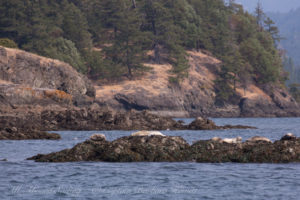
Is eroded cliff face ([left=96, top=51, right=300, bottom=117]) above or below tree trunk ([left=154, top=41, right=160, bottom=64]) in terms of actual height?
below

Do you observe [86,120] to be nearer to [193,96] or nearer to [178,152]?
→ [178,152]

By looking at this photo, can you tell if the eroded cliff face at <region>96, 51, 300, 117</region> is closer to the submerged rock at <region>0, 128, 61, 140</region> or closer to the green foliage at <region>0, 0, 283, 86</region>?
the green foliage at <region>0, 0, 283, 86</region>

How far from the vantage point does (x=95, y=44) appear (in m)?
91.9

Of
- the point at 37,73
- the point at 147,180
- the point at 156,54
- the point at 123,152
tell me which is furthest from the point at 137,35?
the point at 147,180

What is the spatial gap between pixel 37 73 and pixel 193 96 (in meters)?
33.6

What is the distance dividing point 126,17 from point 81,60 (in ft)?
42.0

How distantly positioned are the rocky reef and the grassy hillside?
5253 centimetres

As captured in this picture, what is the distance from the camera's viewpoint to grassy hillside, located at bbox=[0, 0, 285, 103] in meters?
78.5

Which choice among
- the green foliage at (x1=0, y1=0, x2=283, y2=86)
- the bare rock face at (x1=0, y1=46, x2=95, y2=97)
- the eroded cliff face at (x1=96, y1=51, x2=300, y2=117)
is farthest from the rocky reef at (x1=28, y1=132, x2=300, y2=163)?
the green foliage at (x1=0, y1=0, x2=283, y2=86)

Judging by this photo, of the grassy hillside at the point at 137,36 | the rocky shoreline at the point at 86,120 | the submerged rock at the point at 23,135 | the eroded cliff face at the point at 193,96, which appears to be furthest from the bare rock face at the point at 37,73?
the submerged rock at the point at 23,135

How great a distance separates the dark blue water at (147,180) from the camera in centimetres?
1638

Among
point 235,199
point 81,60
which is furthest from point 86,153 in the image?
point 81,60

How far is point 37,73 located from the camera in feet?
208

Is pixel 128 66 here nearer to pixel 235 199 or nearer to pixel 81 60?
pixel 81 60
